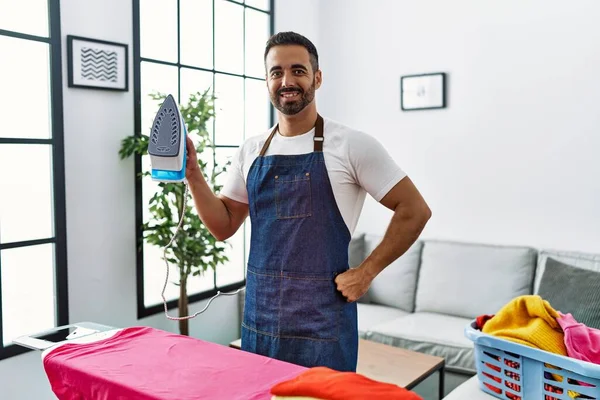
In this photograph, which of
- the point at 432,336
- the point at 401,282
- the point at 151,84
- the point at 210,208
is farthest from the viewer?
the point at 401,282

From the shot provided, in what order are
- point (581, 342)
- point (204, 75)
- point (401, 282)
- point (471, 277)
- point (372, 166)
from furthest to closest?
point (401, 282) < point (204, 75) < point (471, 277) < point (372, 166) < point (581, 342)

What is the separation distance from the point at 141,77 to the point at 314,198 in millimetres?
1746

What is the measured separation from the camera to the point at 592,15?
3.09 m

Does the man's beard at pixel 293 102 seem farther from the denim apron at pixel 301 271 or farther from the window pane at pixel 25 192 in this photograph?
the window pane at pixel 25 192

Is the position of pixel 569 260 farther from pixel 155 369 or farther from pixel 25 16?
pixel 25 16

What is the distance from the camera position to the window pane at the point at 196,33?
326cm

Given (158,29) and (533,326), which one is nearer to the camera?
(533,326)

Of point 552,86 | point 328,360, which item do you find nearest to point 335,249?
point 328,360

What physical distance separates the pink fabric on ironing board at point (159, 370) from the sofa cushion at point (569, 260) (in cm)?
220

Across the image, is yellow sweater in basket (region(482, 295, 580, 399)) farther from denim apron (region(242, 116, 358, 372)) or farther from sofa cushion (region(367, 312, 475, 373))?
sofa cushion (region(367, 312, 475, 373))

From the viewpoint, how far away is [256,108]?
3875 millimetres

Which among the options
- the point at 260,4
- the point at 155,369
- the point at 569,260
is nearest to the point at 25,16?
the point at 260,4

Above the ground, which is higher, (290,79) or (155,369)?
(290,79)

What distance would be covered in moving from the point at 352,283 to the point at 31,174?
167 centimetres
